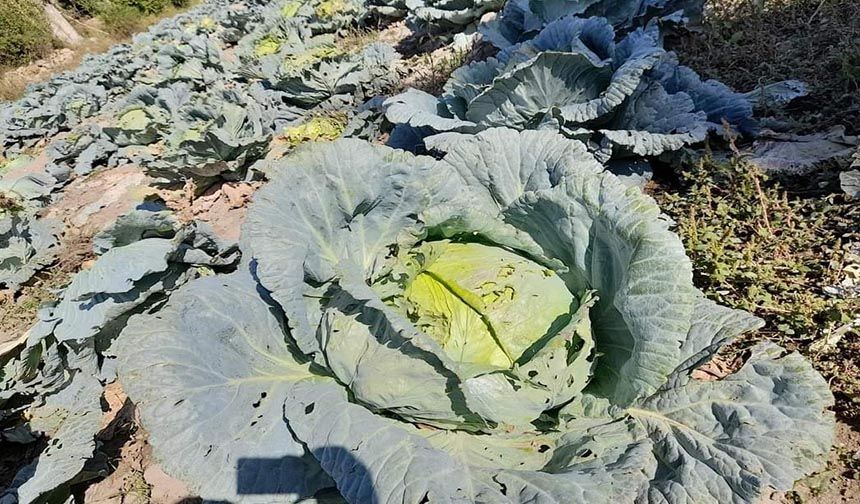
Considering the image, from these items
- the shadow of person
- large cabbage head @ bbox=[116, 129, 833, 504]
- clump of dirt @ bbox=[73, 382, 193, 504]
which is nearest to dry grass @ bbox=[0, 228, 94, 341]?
clump of dirt @ bbox=[73, 382, 193, 504]

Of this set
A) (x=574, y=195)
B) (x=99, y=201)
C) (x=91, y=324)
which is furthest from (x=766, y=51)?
(x=99, y=201)

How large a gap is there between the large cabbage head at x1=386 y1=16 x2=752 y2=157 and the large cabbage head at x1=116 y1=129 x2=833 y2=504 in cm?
147

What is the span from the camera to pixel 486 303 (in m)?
1.67

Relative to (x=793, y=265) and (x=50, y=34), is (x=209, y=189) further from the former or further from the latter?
(x=50, y=34)

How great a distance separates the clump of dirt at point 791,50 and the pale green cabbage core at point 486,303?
110 inches

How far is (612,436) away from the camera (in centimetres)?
163

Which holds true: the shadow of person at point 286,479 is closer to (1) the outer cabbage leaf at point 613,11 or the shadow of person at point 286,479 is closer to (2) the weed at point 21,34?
(1) the outer cabbage leaf at point 613,11

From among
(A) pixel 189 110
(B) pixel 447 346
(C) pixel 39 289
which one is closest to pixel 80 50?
(A) pixel 189 110

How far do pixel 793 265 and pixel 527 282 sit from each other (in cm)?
176

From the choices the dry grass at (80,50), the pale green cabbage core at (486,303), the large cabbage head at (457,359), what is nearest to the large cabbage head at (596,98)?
the large cabbage head at (457,359)

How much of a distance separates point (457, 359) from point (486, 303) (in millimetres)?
206

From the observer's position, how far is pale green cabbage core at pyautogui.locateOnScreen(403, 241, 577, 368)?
1641mm

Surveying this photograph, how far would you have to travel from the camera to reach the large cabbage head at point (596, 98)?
10.5ft

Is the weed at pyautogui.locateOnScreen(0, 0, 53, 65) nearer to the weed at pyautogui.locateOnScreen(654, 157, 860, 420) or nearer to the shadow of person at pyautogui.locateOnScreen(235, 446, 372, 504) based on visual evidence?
the shadow of person at pyautogui.locateOnScreen(235, 446, 372, 504)
